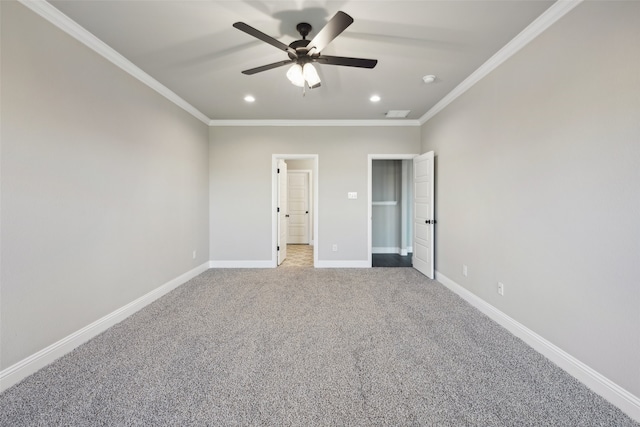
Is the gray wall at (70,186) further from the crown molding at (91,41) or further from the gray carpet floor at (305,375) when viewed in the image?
the gray carpet floor at (305,375)

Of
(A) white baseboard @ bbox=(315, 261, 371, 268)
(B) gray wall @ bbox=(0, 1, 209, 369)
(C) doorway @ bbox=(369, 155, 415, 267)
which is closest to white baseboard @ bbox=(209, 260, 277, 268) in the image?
(A) white baseboard @ bbox=(315, 261, 371, 268)

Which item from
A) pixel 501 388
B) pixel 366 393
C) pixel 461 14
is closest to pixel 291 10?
pixel 461 14

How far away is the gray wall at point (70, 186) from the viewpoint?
171 cm

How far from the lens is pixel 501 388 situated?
64.9 inches

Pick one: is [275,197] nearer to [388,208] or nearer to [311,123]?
[311,123]

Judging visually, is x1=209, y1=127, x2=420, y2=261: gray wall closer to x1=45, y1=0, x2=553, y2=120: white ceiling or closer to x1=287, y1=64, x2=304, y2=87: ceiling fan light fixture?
x1=45, y1=0, x2=553, y2=120: white ceiling

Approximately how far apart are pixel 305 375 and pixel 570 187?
7.43 feet

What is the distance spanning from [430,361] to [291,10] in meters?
2.84

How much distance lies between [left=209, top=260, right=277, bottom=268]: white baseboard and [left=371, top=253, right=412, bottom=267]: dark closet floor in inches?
75.0

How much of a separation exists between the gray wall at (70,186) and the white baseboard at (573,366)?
3.74m

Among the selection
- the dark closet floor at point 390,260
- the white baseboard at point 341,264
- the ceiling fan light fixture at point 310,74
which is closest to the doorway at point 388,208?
the dark closet floor at point 390,260

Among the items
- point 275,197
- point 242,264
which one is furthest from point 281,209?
point 242,264

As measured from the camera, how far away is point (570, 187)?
5.99 feet

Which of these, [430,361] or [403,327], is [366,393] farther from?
[403,327]
